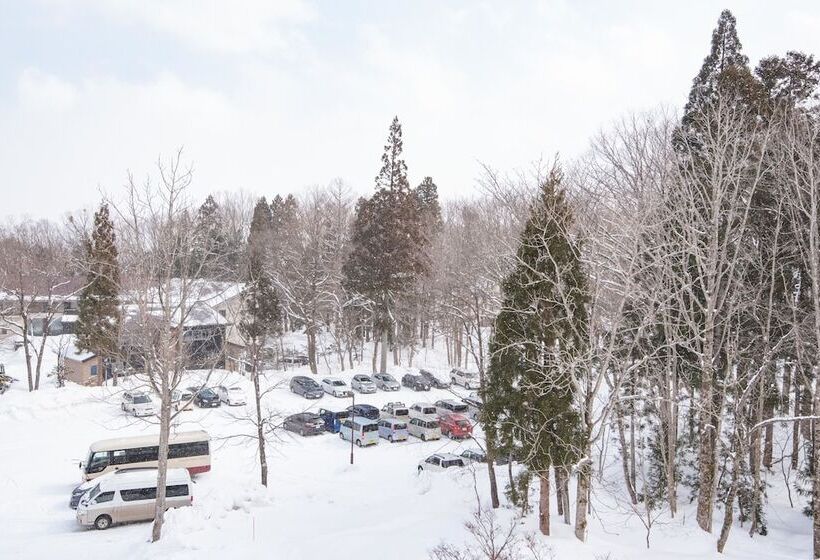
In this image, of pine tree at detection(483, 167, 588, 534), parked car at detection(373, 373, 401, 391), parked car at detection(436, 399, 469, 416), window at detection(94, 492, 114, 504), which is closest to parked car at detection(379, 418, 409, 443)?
parked car at detection(436, 399, 469, 416)

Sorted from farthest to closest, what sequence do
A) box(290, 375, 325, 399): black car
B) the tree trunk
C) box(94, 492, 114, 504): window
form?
box(290, 375, 325, 399): black car, box(94, 492, 114, 504): window, the tree trunk

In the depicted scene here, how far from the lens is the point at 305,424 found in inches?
1174

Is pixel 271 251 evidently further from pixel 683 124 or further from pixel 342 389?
pixel 683 124

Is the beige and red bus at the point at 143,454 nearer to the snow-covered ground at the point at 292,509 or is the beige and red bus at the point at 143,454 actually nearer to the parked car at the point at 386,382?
the snow-covered ground at the point at 292,509

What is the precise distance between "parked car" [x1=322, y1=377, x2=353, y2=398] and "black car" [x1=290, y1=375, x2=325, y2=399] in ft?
1.92

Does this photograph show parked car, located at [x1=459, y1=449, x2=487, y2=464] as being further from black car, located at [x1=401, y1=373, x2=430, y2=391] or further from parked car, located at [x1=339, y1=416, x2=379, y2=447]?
black car, located at [x1=401, y1=373, x2=430, y2=391]

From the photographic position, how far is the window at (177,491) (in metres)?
19.1

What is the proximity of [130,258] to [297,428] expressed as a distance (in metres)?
16.1

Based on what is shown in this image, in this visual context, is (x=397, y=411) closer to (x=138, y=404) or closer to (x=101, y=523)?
(x=138, y=404)

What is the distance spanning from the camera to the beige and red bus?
71.4 ft

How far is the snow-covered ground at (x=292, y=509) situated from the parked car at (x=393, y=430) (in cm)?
56

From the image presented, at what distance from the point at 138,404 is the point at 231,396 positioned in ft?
17.8

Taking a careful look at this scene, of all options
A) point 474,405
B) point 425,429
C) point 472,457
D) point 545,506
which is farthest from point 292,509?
point 425,429

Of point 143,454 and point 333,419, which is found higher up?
point 143,454
